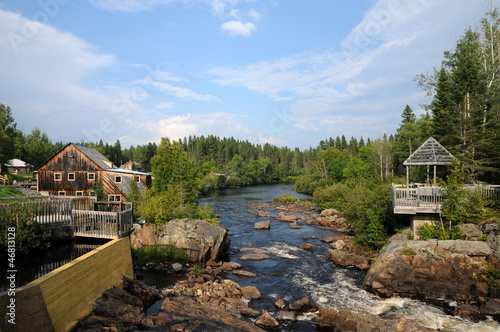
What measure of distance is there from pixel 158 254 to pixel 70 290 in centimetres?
1019

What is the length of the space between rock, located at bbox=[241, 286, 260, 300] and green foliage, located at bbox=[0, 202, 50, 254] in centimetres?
1024

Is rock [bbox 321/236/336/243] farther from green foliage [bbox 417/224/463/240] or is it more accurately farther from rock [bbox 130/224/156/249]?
rock [bbox 130/224/156/249]

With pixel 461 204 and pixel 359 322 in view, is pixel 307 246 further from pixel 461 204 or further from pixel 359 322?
pixel 359 322

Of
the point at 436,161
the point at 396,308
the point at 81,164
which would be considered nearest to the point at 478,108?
the point at 436,161

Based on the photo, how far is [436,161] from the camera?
792 inches

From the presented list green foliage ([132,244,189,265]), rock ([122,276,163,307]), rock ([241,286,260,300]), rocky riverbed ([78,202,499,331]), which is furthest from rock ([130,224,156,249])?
rock ([241,286,260,300])

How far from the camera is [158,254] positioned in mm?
19562

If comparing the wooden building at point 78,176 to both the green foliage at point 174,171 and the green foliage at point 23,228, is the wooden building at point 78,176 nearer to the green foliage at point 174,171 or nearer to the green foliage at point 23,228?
the green foliage at point 174,171

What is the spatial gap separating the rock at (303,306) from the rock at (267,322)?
5.78ft

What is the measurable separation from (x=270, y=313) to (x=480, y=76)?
27.7 m

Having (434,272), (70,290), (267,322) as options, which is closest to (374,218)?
(434,272)

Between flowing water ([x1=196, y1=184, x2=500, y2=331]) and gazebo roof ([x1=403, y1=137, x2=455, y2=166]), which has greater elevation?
gazebo roof ([x1=403, y1=137, x2=455, y2=166])

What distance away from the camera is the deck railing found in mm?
18281

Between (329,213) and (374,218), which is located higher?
(374,218)
